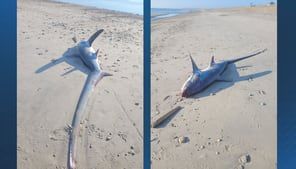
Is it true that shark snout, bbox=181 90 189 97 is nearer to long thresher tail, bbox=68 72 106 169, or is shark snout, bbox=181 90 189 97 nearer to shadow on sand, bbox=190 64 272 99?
shadow on sand, bbox=190 64 272 99

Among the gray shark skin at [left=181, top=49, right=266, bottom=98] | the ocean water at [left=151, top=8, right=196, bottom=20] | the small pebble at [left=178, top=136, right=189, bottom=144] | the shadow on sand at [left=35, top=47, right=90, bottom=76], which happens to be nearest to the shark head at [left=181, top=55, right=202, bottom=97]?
the gray shark skin at [left=181, top=49, right=266, bottom=98]

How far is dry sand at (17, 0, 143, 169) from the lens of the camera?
9.55 ft

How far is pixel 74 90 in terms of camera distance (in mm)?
3023

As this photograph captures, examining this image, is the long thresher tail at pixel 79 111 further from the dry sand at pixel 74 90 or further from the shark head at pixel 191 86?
A: the shark head at pixel 191 86

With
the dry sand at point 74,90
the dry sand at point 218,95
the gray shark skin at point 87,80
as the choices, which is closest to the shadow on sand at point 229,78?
the dry sand at point 218,95

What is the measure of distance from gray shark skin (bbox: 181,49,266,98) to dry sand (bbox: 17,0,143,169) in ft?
1.21

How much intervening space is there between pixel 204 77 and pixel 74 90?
3.31ft

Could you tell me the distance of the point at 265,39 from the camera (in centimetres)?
301

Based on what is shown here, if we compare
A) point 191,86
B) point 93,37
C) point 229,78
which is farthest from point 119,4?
point 229,78

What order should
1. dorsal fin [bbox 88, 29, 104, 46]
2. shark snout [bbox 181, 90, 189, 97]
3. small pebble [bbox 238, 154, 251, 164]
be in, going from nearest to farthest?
small pebble [bbox 238, 154, 251, 164] < shark snout [bbox 181, 90, 189, 97] < dorsal fin [bbox 88, 29, 104, 46]

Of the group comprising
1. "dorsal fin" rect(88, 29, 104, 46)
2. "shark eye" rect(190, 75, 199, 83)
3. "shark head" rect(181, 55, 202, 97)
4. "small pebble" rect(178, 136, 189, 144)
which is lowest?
"small pebble" rect(178, 136, 189, 144)

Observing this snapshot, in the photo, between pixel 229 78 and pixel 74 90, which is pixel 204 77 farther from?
pixel 74 90

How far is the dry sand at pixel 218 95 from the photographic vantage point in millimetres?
2877

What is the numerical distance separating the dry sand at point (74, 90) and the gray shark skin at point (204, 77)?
1.21ft
